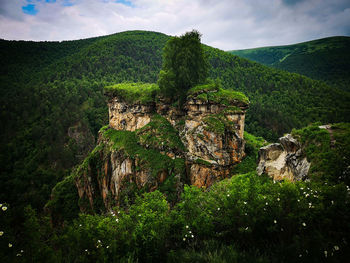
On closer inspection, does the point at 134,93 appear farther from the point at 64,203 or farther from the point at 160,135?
the point at 64,203

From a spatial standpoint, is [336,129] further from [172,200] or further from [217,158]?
[172,200]

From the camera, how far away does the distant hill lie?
53.2 metres

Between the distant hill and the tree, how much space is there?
113ft

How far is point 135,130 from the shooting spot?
106 ft

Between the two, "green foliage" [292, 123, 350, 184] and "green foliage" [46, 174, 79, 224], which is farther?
"green foliage" [46, 174, 79, 224]

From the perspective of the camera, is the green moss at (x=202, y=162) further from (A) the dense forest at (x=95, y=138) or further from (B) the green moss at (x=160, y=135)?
(A) the dense forest at (x=95, y=138)

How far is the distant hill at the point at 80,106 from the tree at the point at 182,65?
34297 millimetres

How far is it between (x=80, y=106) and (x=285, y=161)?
87606 mm

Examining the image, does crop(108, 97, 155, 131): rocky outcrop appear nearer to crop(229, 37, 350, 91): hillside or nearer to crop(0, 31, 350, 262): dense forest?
crop(0, 31, 350, 262): dense forest

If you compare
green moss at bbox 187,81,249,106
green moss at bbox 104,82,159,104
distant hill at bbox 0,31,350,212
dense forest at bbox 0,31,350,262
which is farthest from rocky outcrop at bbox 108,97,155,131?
distant hill at bbox 0,31,350,212

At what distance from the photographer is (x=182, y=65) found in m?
27.2

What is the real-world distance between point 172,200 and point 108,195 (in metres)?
13.8

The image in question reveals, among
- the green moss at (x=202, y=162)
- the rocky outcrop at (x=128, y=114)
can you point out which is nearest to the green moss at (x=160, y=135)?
the rocky outcrop at (x=128, y=114)

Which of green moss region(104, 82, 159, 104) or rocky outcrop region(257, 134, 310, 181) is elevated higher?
green moss region(104, 82, 159, 104)
